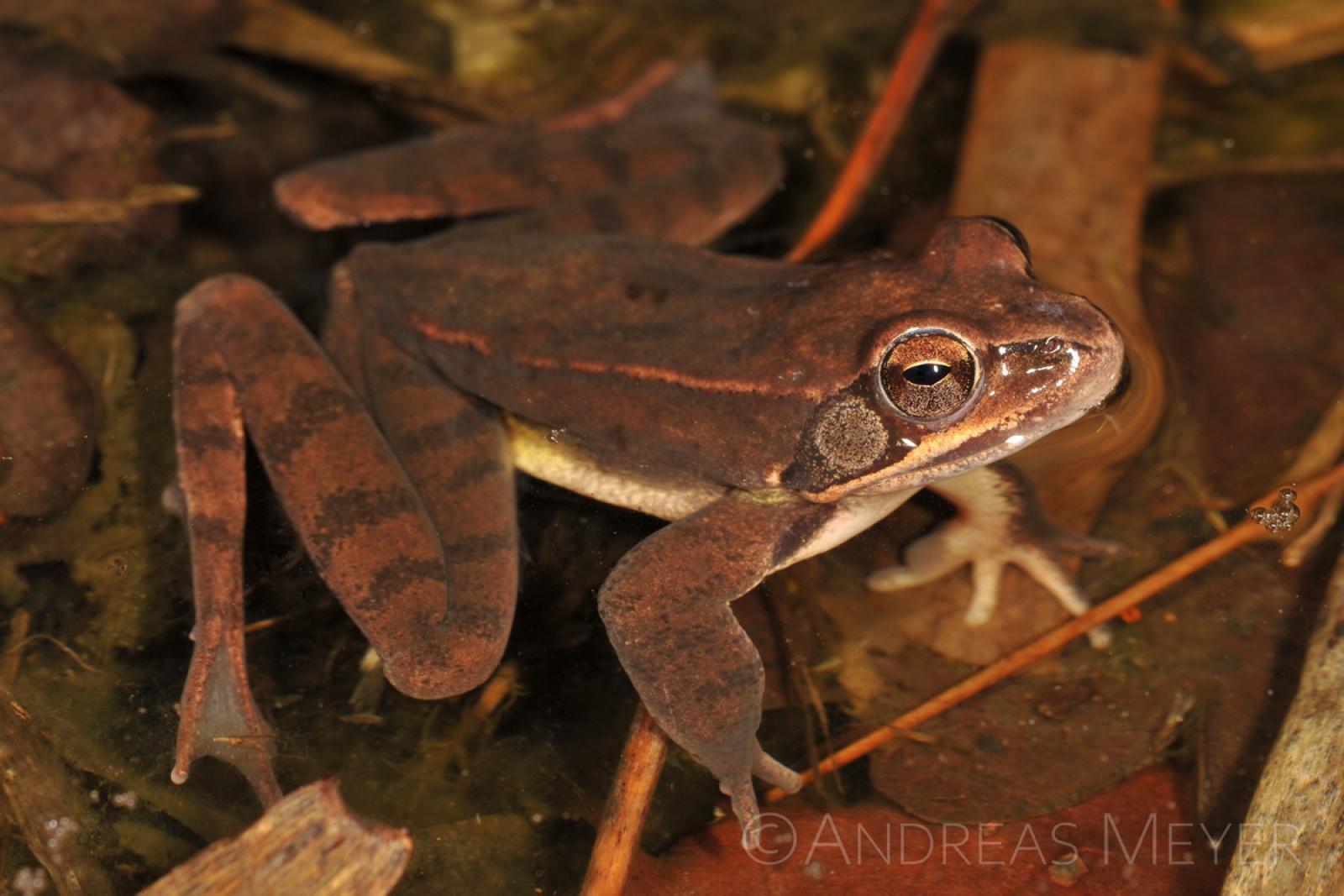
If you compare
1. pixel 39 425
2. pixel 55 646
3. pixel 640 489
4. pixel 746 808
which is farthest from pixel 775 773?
pixel 39 425

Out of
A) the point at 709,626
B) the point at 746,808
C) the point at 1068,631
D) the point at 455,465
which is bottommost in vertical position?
the point at 746,808

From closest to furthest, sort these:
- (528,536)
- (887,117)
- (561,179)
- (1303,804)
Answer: (1303,804) → (528,536) → (561,179) → (887,117)

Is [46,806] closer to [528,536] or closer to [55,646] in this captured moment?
[55,646]

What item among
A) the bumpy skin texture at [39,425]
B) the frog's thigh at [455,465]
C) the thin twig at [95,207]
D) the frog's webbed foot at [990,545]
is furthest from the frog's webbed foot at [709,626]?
the thin twig at [95,207]

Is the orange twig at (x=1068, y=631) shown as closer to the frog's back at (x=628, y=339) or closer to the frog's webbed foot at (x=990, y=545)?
the frog's webbed foot at (x=990, y=545)

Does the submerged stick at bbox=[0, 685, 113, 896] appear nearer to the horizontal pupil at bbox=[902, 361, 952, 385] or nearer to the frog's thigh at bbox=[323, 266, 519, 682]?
the frog's thigh at bbox=[323, 266, 519, 682]

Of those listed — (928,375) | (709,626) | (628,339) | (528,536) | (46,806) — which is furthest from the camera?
(528,536)

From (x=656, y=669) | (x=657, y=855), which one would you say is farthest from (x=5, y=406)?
(x=657, y=855)
